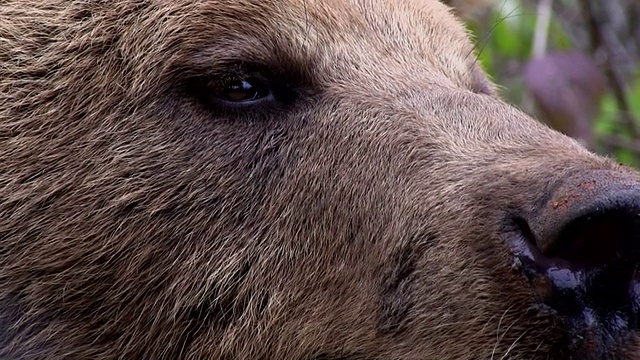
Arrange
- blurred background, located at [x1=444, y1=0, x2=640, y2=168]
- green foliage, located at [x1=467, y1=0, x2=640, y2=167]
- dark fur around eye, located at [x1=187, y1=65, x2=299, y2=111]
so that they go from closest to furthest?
dark fur around eye, located at [x1=187, y1=65, x2=299, y2=111] < blurred background, located at [x1=444, y1=0, x2=640, y2=168] < green foliage, located at [x1=467, y1=0, x2=640, y2=167]

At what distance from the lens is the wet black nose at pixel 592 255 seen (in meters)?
2.71

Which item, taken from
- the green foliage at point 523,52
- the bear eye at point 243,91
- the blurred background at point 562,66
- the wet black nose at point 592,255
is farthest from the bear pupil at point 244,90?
the green foliage at point 523,52

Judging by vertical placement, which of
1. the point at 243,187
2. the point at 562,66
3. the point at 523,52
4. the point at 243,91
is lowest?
the point at 523,52

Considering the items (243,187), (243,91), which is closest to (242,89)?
(243,91)

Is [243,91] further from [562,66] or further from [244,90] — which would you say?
[562,66]

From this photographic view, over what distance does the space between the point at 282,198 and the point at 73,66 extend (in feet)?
2.68

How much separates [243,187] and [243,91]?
0.34 metres

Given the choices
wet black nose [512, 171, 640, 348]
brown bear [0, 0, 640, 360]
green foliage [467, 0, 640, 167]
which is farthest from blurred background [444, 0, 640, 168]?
wet black nose [512, 171, 640, 348]

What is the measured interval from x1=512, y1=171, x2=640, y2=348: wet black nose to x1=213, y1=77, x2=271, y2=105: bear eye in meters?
1.11

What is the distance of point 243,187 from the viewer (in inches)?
132

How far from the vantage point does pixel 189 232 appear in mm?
3334

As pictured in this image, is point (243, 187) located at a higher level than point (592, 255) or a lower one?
lower

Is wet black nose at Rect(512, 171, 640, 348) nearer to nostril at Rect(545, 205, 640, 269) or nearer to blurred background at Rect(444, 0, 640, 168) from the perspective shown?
nostril at Rect(545, 205, 640, 269)

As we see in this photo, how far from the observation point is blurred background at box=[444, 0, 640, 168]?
5176mm
